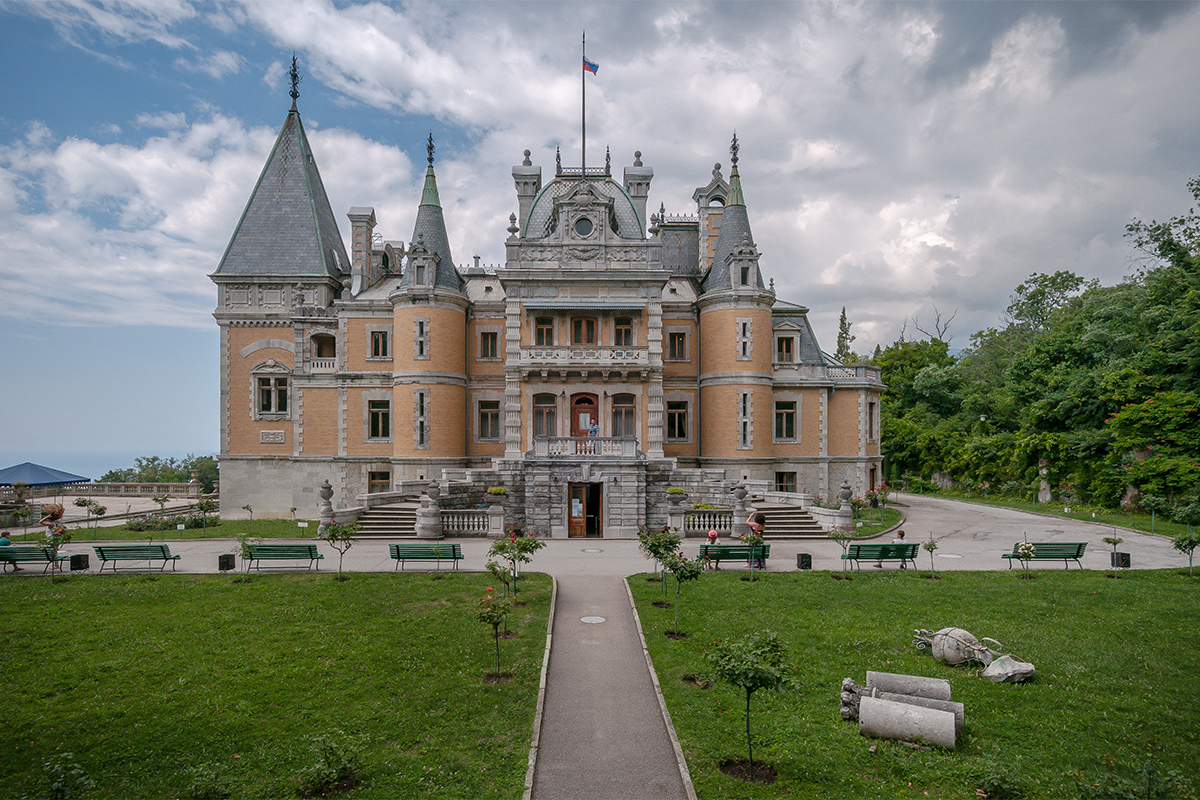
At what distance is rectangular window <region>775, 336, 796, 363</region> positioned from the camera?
3491 cm

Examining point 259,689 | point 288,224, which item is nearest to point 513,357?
point 288,224

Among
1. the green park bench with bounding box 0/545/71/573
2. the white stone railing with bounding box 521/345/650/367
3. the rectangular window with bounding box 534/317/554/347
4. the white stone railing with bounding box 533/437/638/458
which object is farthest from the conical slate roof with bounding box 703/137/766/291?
the green park bench with bounding box 0/545/71/573

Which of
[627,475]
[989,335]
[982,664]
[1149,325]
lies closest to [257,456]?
[627,475]

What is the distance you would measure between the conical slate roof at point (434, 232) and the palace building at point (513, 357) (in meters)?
0.13

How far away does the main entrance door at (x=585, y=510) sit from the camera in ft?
89.1

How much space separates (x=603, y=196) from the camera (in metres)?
31.6

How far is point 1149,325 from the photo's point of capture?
3478 cm

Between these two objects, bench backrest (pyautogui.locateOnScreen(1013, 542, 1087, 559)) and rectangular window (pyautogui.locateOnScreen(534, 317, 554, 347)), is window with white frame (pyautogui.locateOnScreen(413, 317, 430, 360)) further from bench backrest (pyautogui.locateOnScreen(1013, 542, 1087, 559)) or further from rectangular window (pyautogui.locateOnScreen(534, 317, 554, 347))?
bench backrest (pyautogui.locateOnScreen(1013, 542, 1087, 559))

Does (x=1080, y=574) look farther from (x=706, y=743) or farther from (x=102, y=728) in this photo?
(x=102, y=728)

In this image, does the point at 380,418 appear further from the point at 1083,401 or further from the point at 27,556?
the point at 1083,401

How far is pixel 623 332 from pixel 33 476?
38421mm

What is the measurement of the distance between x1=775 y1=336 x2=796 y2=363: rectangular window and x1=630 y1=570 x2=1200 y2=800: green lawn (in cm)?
1884

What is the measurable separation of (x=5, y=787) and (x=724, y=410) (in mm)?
29911

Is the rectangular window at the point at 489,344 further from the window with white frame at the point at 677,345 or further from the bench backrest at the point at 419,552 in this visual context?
the bench backrest at the point at 419,552
